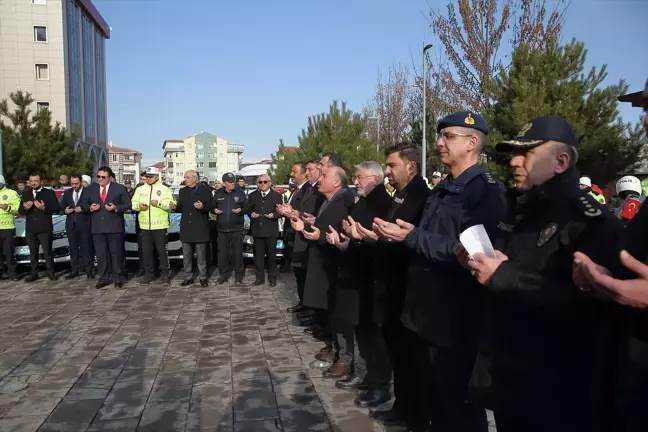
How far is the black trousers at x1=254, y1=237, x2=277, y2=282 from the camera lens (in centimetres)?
991

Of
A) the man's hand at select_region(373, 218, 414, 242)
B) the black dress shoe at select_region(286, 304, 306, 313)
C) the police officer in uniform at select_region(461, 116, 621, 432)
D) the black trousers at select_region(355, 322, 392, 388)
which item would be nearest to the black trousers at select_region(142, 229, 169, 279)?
the black dress shoe at select_region(286, 304, 306, 313)

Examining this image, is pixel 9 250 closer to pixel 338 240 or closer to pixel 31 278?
pixel 31 278

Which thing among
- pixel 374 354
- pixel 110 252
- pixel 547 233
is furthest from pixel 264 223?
pixel 547 233

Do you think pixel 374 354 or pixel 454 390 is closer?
pixel 454 390

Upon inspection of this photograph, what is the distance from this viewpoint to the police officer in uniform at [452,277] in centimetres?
303

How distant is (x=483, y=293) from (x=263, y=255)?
7261mm

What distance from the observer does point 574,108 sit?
1234cm

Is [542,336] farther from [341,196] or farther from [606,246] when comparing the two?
[341,196]

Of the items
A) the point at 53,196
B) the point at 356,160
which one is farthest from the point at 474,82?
the point at 53,196

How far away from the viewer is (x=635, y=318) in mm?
1821

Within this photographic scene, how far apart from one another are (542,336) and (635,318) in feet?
1.43

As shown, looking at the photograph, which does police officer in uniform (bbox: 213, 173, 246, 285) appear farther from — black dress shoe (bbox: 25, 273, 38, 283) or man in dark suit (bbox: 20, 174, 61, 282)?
black dress shoe (bbox: 25, 273, 38, 283)

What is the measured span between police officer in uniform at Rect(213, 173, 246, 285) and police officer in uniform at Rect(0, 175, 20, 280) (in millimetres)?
3594

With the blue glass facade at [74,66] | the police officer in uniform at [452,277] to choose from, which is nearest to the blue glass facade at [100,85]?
the blue glass facade at [74,66]
